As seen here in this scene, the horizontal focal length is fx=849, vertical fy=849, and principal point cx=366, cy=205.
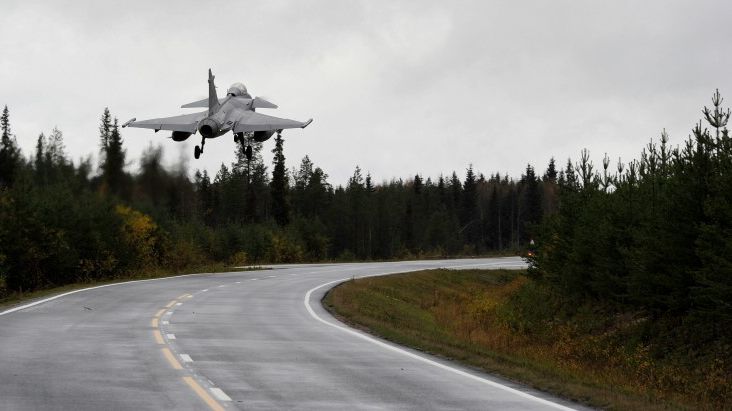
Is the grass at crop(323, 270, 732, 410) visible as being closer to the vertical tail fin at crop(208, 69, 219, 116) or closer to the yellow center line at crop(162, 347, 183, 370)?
the yellow center line at crop(162, 347, 183, 370)

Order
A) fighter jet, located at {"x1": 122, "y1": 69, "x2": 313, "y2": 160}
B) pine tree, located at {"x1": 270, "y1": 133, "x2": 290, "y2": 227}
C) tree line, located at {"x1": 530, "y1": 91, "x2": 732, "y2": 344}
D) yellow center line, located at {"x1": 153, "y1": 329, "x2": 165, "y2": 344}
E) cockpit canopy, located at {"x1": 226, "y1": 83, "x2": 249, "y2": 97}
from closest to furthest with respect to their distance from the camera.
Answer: yellow center line, located at {"x1": 153, "y1": 329, "x2": 165, "y2": 344}
tree line, located at {"x1": 530, "y1": 91, "x2": 732, "y2": 344}
fighter jet, located at {"x1": 122, "y1": 69, "x2": 313, "y2": 160}
cockpit canopy, located at {"x1": 226, "y1": 83, "x2": 249, "y2": 97}
pine tree, located at {"x1": 270, "y1": 133, "x2": 290, "y2": 227}

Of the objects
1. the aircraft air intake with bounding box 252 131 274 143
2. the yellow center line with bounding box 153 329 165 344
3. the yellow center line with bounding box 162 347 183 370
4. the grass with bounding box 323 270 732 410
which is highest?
the aircraft air intake with bounding box 252 131 274 143

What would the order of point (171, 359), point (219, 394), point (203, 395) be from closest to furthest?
point (203, 395) → point (219, 394) → point (171, 359)

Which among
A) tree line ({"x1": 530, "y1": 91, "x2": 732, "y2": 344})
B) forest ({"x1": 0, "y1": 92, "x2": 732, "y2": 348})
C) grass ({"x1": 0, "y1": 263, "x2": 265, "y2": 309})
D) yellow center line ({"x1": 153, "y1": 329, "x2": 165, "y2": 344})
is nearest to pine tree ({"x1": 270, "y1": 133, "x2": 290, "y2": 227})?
forest ({"x1": 0, "y1": 92, "x2": 732, "y2": 348})

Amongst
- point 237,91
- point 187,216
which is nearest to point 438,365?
point 237,91

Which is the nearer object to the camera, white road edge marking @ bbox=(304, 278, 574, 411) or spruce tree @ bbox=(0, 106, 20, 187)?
white road edge marking @ bbox=(304, 278, 574, 411)

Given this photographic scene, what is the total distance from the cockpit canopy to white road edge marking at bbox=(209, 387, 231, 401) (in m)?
26.9

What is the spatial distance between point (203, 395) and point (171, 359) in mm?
3554

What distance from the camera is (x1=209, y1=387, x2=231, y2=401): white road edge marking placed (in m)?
9.78

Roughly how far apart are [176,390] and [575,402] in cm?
490

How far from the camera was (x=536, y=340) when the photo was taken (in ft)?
89.0

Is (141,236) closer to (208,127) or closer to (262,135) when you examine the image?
(262,135)

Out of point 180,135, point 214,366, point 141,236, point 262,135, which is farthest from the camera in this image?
point 141,236

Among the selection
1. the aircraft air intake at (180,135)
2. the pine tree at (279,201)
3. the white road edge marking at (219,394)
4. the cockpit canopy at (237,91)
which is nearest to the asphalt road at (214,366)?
the white road edge marking at (219,394)
